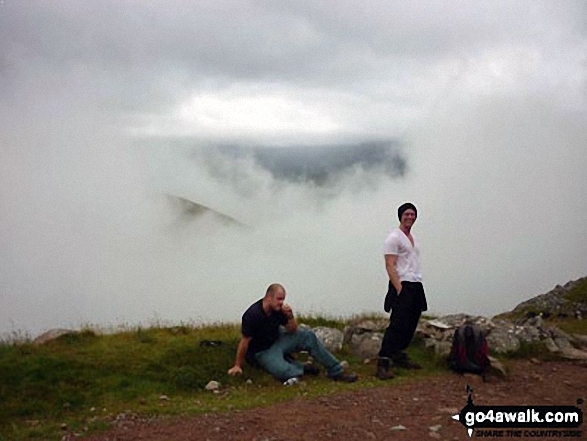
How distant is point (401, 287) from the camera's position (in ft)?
36.5

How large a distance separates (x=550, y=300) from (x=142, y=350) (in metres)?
31.9

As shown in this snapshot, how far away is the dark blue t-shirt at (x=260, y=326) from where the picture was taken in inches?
426

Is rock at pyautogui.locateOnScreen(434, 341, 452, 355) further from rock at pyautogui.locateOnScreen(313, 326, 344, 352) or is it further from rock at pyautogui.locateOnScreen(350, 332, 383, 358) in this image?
rock at pyautogui.locateOnScreen(313, 326, 344, 352)

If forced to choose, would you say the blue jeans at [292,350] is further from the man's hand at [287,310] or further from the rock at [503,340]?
the rock at [503,340]

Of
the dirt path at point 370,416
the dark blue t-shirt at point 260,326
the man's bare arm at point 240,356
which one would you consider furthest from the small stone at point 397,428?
the man's bare arm at point 240,356

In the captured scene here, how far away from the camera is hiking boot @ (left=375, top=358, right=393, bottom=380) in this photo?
36.4 feet

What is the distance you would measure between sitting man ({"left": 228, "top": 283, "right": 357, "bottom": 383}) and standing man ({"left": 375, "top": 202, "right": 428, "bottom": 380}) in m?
0.92

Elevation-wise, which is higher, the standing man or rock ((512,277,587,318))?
the standing man

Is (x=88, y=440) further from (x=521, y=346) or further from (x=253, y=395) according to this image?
(x=521, y=346)

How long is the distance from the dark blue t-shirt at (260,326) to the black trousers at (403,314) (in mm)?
1877

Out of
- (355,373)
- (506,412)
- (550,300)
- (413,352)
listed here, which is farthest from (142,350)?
(550,300)

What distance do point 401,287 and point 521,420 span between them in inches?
119

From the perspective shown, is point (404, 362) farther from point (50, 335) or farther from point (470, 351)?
point (50, 335)

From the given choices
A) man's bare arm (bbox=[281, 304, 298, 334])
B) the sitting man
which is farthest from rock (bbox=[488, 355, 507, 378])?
man's bare arm (bbox=[281, 304, 298, 334])
